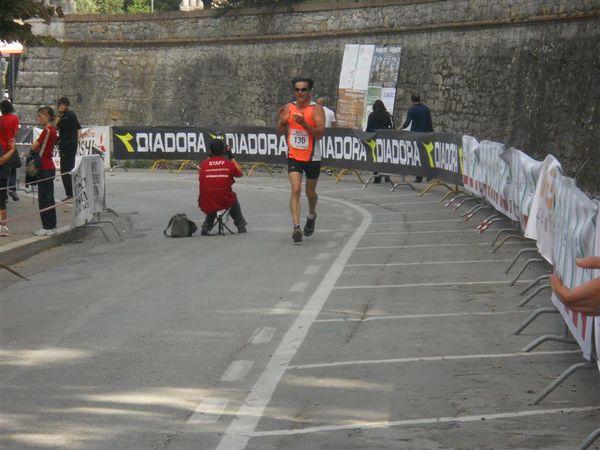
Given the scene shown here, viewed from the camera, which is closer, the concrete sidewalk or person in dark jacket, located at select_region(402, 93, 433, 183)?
the concrete sidewalk

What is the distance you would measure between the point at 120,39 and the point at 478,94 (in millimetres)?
18823

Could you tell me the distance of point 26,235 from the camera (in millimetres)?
18281

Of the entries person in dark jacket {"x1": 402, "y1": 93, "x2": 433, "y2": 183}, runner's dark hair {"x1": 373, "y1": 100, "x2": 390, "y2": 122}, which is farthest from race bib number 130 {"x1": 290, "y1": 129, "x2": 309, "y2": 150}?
runner's dark hair {"x1": 373, "y1": 100, "x2": 390, "y2": 122}

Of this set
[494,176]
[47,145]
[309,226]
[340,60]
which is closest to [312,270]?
[309,226]

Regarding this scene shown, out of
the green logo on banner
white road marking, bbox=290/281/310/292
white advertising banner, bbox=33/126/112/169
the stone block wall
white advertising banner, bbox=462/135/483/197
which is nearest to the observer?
white road marking, bbox=290/281/310/292

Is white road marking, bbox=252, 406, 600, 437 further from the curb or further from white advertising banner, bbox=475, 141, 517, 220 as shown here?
the curb

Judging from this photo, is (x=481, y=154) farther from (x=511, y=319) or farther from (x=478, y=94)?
(x=478, y=94)

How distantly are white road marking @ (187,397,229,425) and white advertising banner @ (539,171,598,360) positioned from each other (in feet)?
7.11

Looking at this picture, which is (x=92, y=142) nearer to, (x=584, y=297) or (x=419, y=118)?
(x=419, y=118)

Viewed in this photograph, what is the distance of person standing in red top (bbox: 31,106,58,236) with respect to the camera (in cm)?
1822

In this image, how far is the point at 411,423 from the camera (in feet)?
23.9

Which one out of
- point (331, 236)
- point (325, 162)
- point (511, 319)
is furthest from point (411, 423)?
point (325, 162)

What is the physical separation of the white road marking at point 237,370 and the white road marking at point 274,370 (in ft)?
0.42

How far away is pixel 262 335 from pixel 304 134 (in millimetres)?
7772
